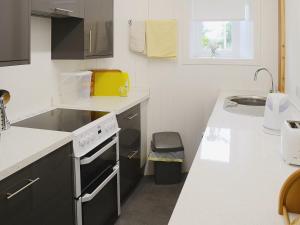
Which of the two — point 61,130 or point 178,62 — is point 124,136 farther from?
point 178,62

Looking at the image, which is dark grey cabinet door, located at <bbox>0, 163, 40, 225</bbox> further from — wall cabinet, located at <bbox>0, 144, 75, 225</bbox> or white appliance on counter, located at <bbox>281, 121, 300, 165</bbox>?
white appliance on counter, located at <bbox>281, 121, 300, 165</bbox>

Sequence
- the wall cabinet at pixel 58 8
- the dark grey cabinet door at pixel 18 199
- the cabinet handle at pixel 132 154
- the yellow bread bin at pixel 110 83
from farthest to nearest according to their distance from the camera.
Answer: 1. the yellow bread bin at pixel 110 83
2. the cabinet handle at pixel 132 154
3. the wall cabinet at pixel 58 8
4. the dark grey cabinet door at pixel 18 199

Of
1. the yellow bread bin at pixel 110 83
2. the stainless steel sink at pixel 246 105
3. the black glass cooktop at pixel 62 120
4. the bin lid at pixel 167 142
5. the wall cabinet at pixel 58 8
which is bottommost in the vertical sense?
the bin lid at pixel 167 142

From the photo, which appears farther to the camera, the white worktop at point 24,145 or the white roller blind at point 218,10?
the white roller blind at point 218,10

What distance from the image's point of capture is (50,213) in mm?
1650

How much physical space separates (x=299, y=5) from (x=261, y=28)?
885 mm

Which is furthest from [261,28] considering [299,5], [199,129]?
[199,129]

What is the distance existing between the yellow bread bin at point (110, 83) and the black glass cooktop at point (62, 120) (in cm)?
65

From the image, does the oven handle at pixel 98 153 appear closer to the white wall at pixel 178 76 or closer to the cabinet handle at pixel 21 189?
the cabinet handle at pixel 21 189

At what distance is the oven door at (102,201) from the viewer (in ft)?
6.51

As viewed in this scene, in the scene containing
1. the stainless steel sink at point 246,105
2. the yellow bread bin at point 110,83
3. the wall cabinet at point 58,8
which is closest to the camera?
the wall cabinet at point 58,8

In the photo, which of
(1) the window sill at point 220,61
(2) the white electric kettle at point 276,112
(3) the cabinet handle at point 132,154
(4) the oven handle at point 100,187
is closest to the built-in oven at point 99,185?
(4) the oven handle at point 100,187

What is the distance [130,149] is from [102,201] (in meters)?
0.73

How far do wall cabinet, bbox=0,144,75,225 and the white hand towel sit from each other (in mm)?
1814
